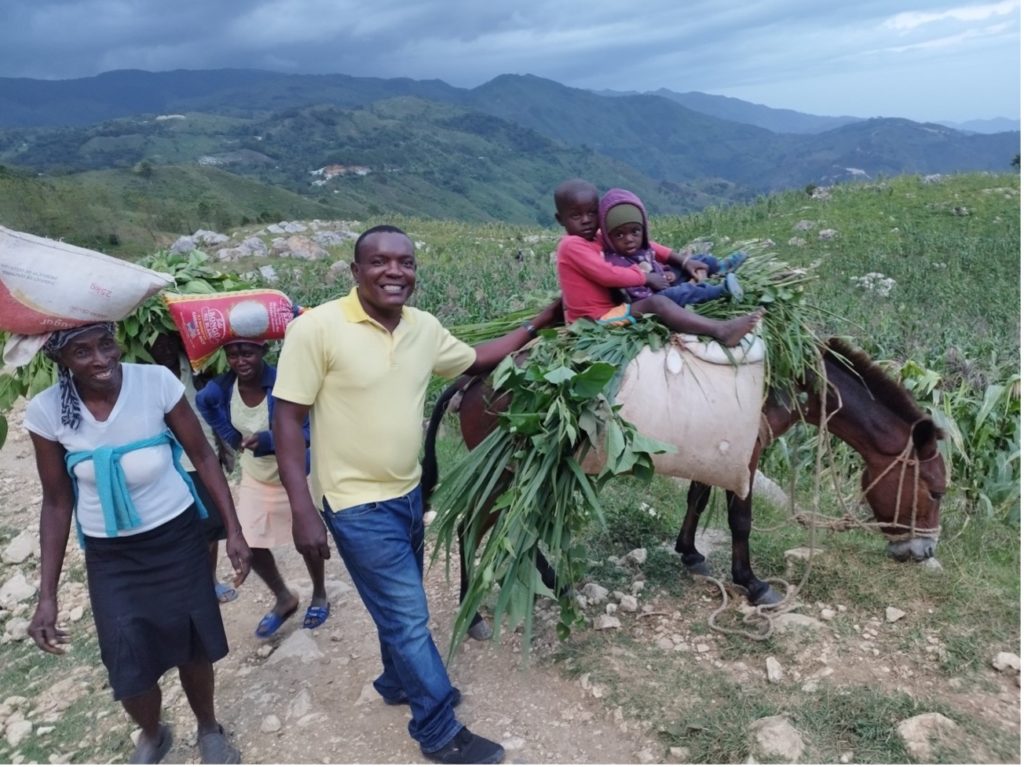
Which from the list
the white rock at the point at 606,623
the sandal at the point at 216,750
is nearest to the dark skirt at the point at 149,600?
the sandal at the point at 216,750

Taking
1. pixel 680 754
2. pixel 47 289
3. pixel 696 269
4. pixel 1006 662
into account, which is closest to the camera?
pixel 47 289

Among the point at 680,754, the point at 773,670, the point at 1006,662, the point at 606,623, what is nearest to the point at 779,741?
the point at 680,754

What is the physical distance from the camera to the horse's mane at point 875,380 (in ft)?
11.2

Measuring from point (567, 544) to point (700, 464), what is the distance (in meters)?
0.75

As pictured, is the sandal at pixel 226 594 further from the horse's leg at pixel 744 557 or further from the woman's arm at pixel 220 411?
the horse's leg at pixel 744 557

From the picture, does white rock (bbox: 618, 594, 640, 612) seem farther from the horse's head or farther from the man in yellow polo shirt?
the horse's head

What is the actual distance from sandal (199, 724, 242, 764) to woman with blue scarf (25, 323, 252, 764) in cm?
25

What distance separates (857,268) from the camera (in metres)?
13.2

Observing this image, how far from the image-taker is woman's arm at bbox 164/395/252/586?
261 cm

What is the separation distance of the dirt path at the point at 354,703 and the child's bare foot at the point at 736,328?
64.1 inches

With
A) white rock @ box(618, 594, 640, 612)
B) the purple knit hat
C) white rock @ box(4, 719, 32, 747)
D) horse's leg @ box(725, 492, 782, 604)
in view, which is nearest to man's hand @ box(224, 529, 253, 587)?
white rock @ box(4, 719, 32, 747)

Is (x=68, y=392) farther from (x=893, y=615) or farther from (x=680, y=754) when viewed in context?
(x=893, y=615)

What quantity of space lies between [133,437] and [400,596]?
3.47 ft

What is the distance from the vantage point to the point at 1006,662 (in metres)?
3.01
